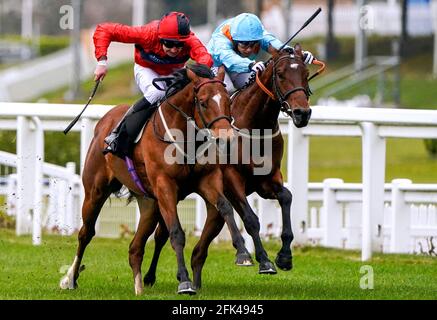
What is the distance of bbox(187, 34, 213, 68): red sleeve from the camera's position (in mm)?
8234

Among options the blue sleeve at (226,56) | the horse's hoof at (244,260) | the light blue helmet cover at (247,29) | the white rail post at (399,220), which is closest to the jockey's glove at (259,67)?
the blue sleeve at (226,56)

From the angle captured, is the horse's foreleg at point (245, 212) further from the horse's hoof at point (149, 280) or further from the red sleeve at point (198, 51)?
the horse's hoof at point (149, 280)

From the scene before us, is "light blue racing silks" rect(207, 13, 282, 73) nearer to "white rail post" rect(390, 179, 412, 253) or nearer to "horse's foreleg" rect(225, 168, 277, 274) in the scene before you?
"horse's foreleg" rect(225, 168, 277, 274)

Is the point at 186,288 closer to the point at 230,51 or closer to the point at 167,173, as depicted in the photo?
the point at 167,173

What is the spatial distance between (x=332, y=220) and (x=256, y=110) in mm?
3428

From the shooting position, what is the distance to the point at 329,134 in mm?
11195

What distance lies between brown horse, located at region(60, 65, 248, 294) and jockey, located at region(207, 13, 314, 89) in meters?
0.79

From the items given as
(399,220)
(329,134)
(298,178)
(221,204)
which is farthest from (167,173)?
(399,220)

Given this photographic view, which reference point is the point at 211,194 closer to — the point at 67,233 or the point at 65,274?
the point at 65,274

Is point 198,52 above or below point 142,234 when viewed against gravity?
above

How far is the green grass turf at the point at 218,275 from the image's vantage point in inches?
325

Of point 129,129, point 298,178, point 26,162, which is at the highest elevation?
point 129,129

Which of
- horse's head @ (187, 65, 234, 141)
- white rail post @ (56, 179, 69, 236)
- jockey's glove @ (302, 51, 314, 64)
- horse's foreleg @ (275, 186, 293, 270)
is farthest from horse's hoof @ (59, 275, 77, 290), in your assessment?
white rail post @ (56, 179, 69, 236)

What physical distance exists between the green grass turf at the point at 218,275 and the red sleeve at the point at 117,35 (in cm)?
168
